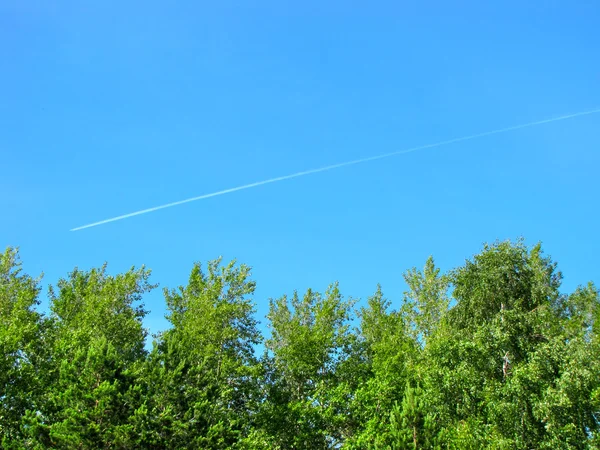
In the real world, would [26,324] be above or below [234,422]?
above

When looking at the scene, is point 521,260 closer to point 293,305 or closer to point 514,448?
point 514,448

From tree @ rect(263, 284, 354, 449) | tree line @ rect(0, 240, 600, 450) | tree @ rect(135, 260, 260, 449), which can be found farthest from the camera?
tree @ rect(263, 284, 354, 449)

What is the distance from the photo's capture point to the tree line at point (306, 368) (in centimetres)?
2658

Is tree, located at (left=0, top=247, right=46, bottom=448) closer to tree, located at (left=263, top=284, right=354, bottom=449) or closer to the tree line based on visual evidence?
the tree line

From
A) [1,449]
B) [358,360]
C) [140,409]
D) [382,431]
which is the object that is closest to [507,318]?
[382,431]

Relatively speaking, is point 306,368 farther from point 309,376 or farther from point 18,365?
point 18,365

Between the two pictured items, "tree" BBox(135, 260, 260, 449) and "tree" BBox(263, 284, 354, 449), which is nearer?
"tree" BBox(135, 260, 260, 449)

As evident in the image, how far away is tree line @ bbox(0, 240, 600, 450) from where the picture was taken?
26.6 meters

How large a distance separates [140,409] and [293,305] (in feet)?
63.7

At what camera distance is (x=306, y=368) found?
40094mm

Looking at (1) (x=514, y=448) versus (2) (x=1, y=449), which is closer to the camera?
(1) (x=514, y=448)

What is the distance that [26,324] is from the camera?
37.0 metres

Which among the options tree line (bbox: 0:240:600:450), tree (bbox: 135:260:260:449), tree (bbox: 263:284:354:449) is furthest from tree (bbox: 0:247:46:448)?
tree (bbox: 263:284:354:449)

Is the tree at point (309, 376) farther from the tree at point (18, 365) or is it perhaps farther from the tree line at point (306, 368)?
the tree at point (18, 365)
